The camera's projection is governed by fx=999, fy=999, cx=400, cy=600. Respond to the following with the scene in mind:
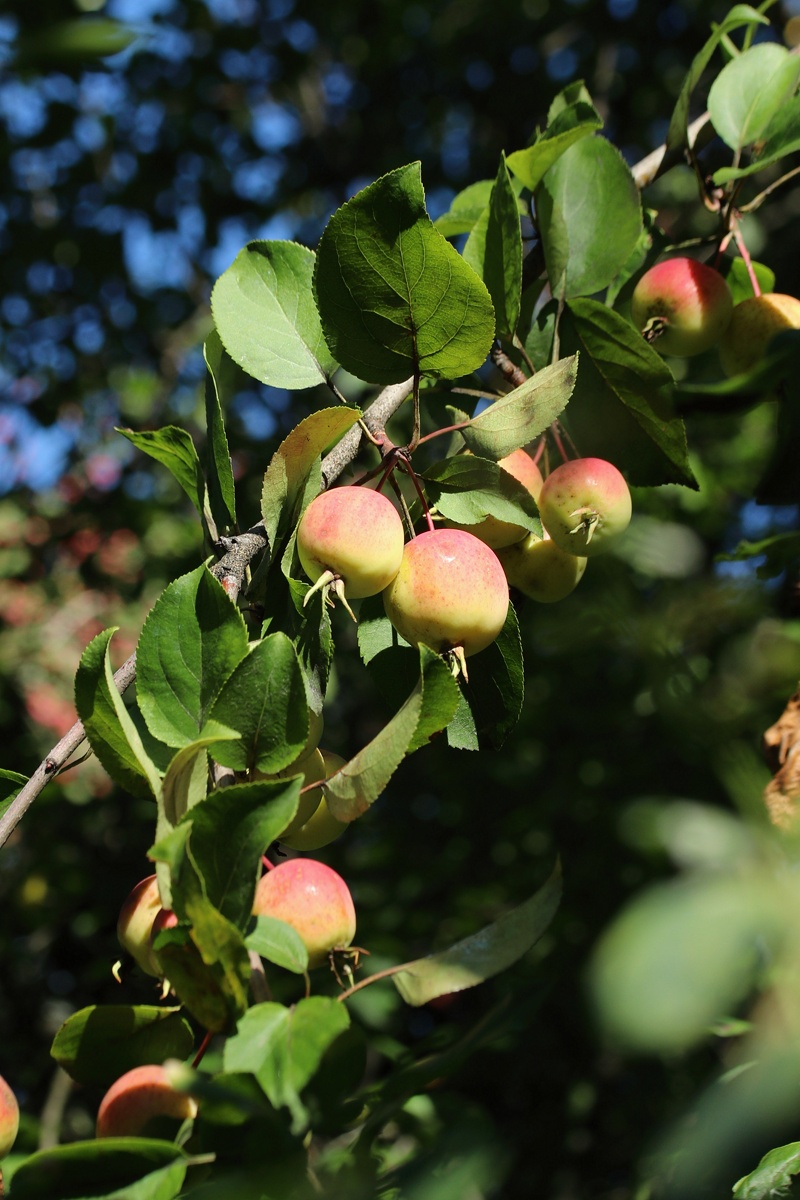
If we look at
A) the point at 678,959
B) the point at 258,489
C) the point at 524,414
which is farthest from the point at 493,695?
the point at 258,489

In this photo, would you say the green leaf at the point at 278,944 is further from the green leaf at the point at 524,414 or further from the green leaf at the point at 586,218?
the green leaf at the point at 586,218

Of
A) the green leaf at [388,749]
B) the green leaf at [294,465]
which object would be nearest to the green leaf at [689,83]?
the green leaf at [294,465]

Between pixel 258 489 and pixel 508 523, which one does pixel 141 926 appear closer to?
pixel 508 523

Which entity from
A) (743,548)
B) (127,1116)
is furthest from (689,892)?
(743,548)

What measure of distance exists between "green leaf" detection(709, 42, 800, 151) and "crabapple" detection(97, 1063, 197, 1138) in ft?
2.73

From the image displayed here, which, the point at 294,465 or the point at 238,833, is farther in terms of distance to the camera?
the point at 294,465

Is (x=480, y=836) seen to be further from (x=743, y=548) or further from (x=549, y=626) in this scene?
(x=549, y=626)

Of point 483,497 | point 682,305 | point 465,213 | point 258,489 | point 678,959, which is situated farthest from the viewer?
point 258,489

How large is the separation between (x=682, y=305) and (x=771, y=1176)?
601mm

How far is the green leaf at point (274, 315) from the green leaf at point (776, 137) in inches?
13.6

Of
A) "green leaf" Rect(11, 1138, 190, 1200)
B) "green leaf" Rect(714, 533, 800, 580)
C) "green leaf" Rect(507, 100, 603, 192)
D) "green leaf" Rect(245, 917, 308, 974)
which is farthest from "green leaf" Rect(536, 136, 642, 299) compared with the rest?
"green leaf" Rect(11, 1138, 190, 1200)

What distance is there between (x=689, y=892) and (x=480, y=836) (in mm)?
2290

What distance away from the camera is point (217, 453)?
28.8 inches

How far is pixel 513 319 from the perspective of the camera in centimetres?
76
